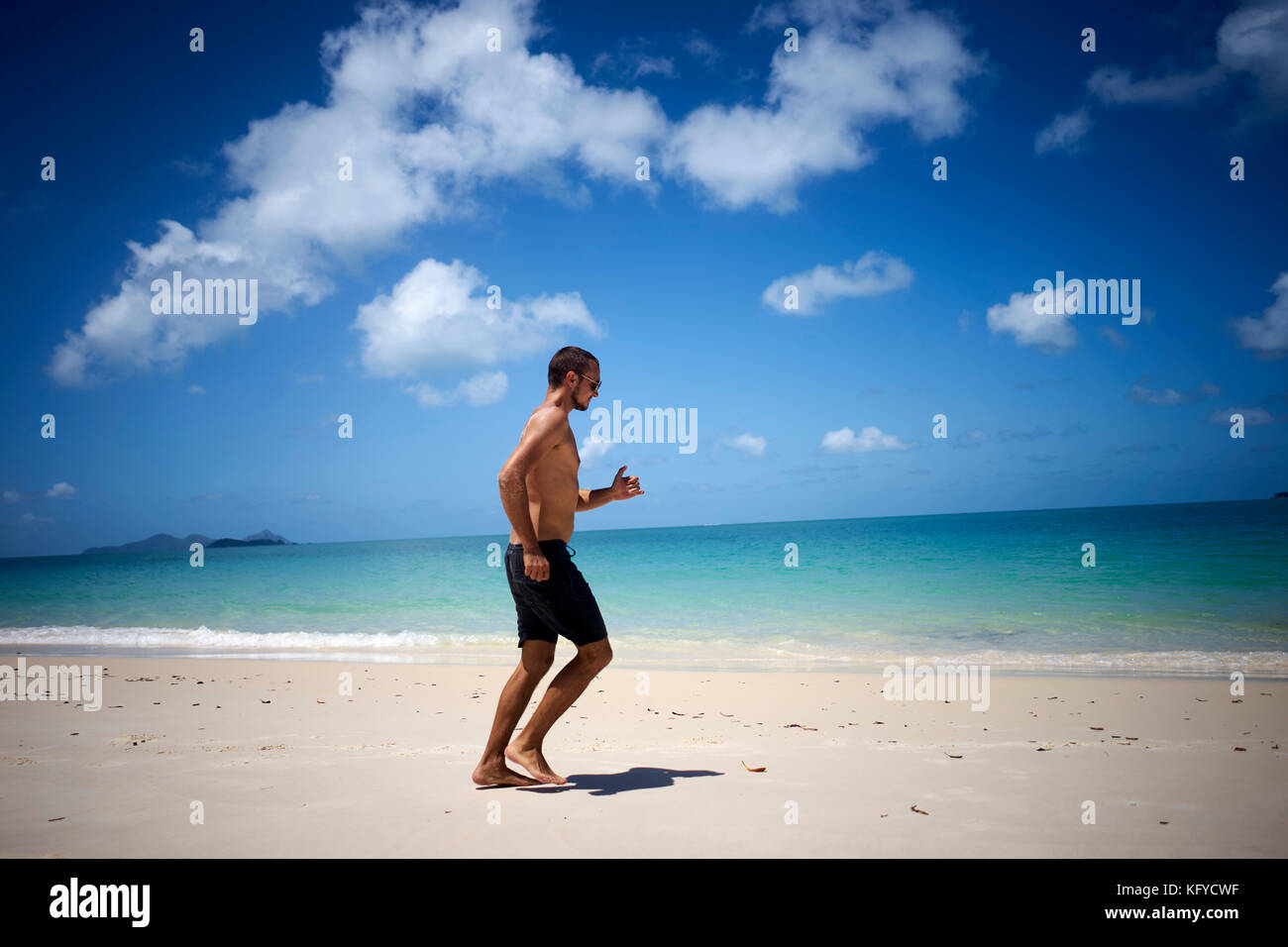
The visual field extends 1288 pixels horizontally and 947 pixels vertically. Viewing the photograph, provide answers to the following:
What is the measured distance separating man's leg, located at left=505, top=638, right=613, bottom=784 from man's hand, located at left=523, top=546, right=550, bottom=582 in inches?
19.1

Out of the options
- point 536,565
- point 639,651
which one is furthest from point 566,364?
point 639,651

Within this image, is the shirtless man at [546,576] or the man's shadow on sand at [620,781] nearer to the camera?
the shirtless man at [546,576]

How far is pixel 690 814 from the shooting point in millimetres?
3262

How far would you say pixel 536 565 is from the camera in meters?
3.33

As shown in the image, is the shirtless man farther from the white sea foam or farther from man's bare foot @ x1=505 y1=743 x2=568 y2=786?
the white sea foam

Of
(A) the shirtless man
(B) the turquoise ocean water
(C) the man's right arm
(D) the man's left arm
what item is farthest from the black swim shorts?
(B) the turquoise ocean water

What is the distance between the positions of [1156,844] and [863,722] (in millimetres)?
2704

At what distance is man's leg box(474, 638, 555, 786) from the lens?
357 centimetres

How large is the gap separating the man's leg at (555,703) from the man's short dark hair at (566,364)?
1403mm

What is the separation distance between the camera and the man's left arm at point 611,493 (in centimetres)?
393

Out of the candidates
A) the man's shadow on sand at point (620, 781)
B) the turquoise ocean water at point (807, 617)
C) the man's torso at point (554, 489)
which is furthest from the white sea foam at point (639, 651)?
the man's torso at point (554, 489)

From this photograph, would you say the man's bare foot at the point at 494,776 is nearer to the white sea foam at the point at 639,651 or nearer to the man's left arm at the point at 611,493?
the man's left arm at the point at 611,493

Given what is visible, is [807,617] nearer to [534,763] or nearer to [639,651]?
[639,651]
